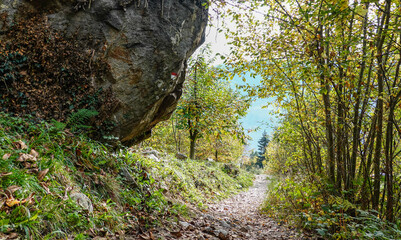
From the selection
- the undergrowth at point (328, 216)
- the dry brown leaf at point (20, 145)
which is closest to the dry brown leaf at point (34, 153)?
the dry brown leaf at point (20, 145)

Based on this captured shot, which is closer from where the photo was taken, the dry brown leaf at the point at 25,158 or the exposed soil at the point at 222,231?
the dry brown leaf at the point at 25,158

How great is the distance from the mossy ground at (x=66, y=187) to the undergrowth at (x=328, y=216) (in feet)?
8.80

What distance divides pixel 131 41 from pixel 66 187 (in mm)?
3053

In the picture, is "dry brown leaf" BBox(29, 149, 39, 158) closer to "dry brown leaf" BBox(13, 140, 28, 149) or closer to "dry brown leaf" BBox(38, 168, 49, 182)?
"dry brown leaf" BBox(13, 140, 28, 149)

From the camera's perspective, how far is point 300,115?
5.24 m

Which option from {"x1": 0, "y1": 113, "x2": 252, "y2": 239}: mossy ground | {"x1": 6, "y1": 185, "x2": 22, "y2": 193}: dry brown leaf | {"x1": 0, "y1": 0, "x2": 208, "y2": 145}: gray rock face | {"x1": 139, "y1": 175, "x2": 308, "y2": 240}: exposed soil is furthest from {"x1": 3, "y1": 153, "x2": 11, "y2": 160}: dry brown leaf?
{"x1": 0, "y1": 0, "x2": 208, "y2": 145}: gray rock face

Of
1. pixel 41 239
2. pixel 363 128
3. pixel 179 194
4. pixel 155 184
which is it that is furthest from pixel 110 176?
pixel 363 128

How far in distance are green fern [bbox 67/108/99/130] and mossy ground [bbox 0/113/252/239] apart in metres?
0.19

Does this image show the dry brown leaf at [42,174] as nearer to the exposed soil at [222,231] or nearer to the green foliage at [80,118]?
the green foliage at [80,118]

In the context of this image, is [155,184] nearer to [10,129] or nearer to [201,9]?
[10,129]

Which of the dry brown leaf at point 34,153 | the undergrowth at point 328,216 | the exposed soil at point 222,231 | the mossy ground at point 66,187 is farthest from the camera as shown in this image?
the exposed soil at point 222,231

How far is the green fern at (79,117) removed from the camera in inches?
158

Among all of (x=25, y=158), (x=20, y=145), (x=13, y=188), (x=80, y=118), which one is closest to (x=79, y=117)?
(x=80, y=118)

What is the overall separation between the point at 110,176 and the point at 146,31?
3.02m
